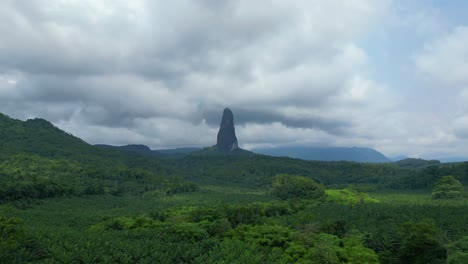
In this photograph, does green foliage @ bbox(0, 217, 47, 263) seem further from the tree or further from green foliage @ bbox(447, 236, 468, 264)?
the tree

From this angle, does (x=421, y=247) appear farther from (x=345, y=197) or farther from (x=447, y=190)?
(x=447, y=190)

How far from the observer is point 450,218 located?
45.7 metres

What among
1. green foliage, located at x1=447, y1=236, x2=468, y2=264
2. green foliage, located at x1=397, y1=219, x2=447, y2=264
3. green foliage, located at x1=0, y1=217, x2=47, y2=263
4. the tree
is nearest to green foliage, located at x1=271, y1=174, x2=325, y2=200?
the tree

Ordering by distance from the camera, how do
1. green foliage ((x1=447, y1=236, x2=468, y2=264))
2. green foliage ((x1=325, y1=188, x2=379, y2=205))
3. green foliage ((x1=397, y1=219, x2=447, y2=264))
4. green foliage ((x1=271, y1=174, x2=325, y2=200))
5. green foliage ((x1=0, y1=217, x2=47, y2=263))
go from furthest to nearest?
green foliage ((x1=271, y1=174, x2=325, y2=200)) < green foliage ((x1=325, y1=188, x2=379, y2=205)) < green foliage ((x1=397, y1=219, x2=447, y2=264)) < green foliage ((x1=447, y1=236, x2=468, y2=264)) < green foliage ((x1=0, y1=217, x2=47, y2=263))

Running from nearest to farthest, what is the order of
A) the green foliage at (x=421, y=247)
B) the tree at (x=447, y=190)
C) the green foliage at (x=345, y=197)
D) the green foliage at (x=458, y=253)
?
the green foliage at (x=458, y=253)
the green foliage at (x=421, y=247)
the tree at (x=447, y=190)
the green foliage at (x=345, y=197)

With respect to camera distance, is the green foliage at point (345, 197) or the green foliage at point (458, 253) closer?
the green foliage at point (458, 253)

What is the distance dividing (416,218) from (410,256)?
22.1 metres

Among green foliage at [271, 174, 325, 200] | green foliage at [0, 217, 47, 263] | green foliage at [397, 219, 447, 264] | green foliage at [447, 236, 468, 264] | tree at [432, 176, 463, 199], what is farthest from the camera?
green foliage at [271, 174, 325, 200]

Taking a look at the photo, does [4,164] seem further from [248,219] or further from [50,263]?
[50,263]

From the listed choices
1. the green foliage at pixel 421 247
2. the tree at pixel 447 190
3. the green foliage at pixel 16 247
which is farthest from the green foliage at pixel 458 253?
the tree at pixel 447 190

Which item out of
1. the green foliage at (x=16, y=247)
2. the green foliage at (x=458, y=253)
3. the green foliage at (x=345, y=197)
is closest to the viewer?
the green foliage at (x=16, y=247)

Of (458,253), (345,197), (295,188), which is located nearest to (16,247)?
(458,253)

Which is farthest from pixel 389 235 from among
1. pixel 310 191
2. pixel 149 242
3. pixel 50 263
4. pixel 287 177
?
pixel 287 177

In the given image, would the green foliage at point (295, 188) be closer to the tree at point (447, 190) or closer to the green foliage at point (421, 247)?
the tree at point (447, 190)
